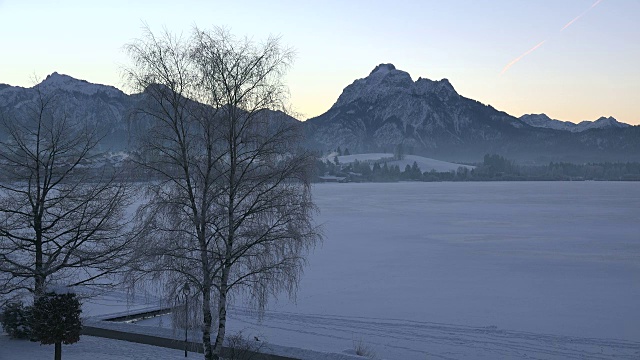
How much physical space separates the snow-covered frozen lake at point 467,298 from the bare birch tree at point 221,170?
824 centimetres

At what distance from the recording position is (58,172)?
74.6ft

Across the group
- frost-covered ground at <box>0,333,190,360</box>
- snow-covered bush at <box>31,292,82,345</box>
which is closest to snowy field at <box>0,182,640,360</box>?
frost-covered ground at <box>0,333,190,360</box>

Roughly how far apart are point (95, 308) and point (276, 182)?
62.0ft

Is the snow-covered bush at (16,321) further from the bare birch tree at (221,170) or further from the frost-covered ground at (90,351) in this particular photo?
the bare birch tree at (221,170)

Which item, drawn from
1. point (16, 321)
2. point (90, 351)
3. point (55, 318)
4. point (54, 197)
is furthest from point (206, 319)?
point (16, 321)

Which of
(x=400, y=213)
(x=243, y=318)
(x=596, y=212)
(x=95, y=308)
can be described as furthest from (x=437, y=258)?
(x=596, y=212)

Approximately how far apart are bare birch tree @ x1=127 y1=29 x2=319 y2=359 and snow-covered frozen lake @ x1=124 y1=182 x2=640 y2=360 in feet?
27.0

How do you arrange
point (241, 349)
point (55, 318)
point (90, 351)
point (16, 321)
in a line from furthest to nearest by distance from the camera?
point (16, 321) → point (90, 351) → point (241, 349) → point (55, 318)

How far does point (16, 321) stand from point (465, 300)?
970 inches

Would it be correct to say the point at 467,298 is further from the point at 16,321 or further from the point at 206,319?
the point at 16,321

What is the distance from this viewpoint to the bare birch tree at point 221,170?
66.1 ft

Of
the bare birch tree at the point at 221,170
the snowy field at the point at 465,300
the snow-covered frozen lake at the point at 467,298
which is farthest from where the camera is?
the snow-covered frozen lake at the point at 467,298

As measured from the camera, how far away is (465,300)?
3725cm

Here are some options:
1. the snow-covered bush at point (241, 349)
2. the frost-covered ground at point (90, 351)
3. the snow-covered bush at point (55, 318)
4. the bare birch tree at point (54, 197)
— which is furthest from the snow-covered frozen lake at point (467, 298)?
the snow-covered bush at point (55, 318)
